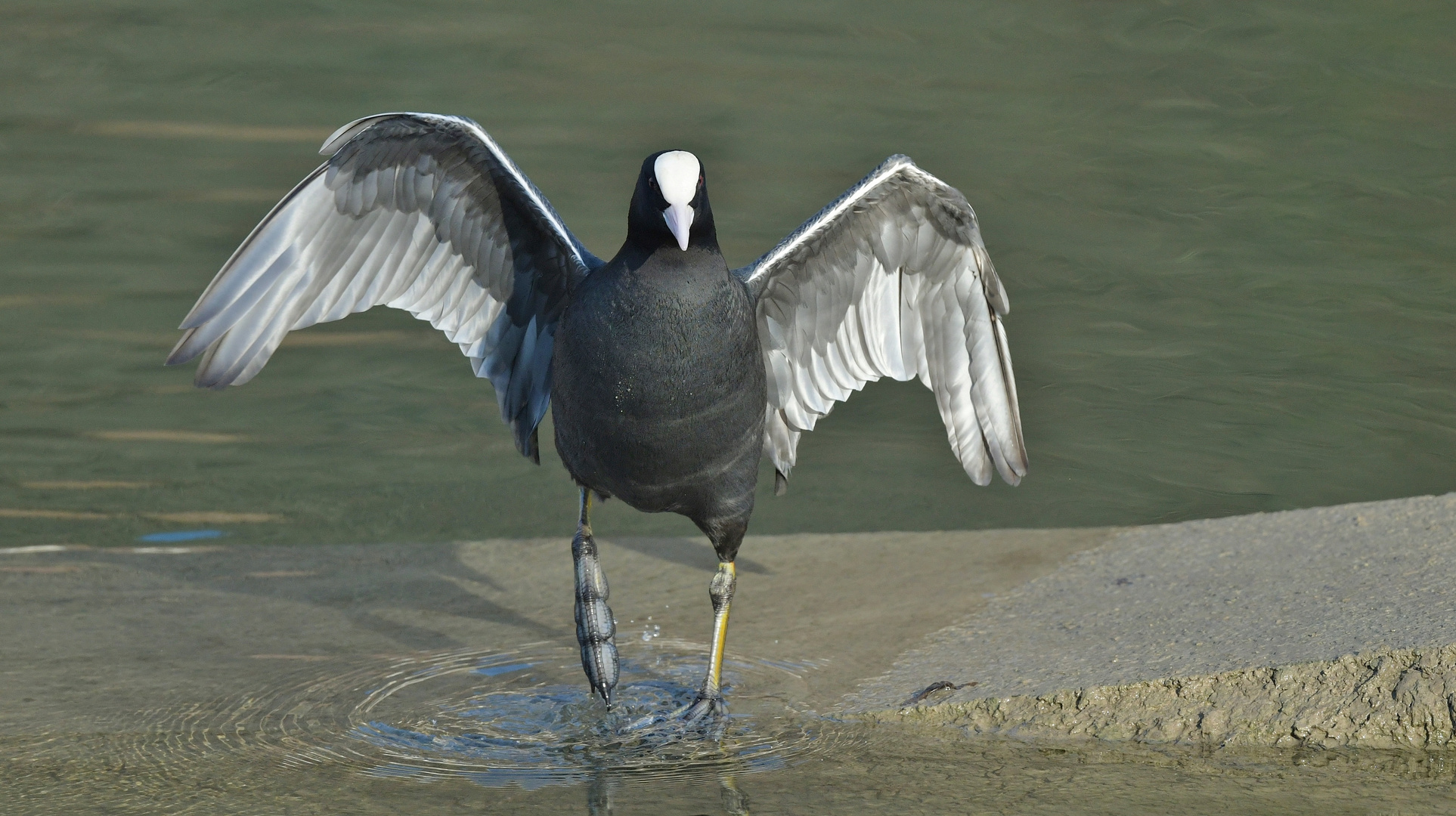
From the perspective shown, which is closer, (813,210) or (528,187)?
(528,187)

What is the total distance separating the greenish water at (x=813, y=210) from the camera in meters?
7.74

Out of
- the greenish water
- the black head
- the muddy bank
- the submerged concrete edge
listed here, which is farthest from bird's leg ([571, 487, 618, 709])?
the greenish water

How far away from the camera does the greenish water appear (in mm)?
7738

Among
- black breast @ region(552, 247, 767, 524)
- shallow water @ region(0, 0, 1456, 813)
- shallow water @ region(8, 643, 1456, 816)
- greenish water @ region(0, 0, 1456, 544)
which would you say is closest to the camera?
shallow water @ region(8, 643, 1456, 816)

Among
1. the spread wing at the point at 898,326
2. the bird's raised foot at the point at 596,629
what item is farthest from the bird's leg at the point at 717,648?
the spread wing at the point at 898,326

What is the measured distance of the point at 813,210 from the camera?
11977 mm

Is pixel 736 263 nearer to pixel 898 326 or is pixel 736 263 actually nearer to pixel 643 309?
pixel 898 326

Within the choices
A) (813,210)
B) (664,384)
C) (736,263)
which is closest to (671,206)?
(664,384)

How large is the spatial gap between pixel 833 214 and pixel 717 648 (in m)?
1.48

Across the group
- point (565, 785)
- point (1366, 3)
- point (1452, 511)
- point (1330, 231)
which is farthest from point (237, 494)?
point (1366, 3)

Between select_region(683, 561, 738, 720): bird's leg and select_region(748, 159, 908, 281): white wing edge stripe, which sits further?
select_region(748, 159, 908, 281): white wing edge stripe

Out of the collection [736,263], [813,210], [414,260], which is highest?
[813,210]

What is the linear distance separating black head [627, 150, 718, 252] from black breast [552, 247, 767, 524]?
5 cm

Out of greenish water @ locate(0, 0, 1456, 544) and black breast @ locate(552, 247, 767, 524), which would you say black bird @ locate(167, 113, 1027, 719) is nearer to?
black breast @ locate(552, 247, 767, 524)
